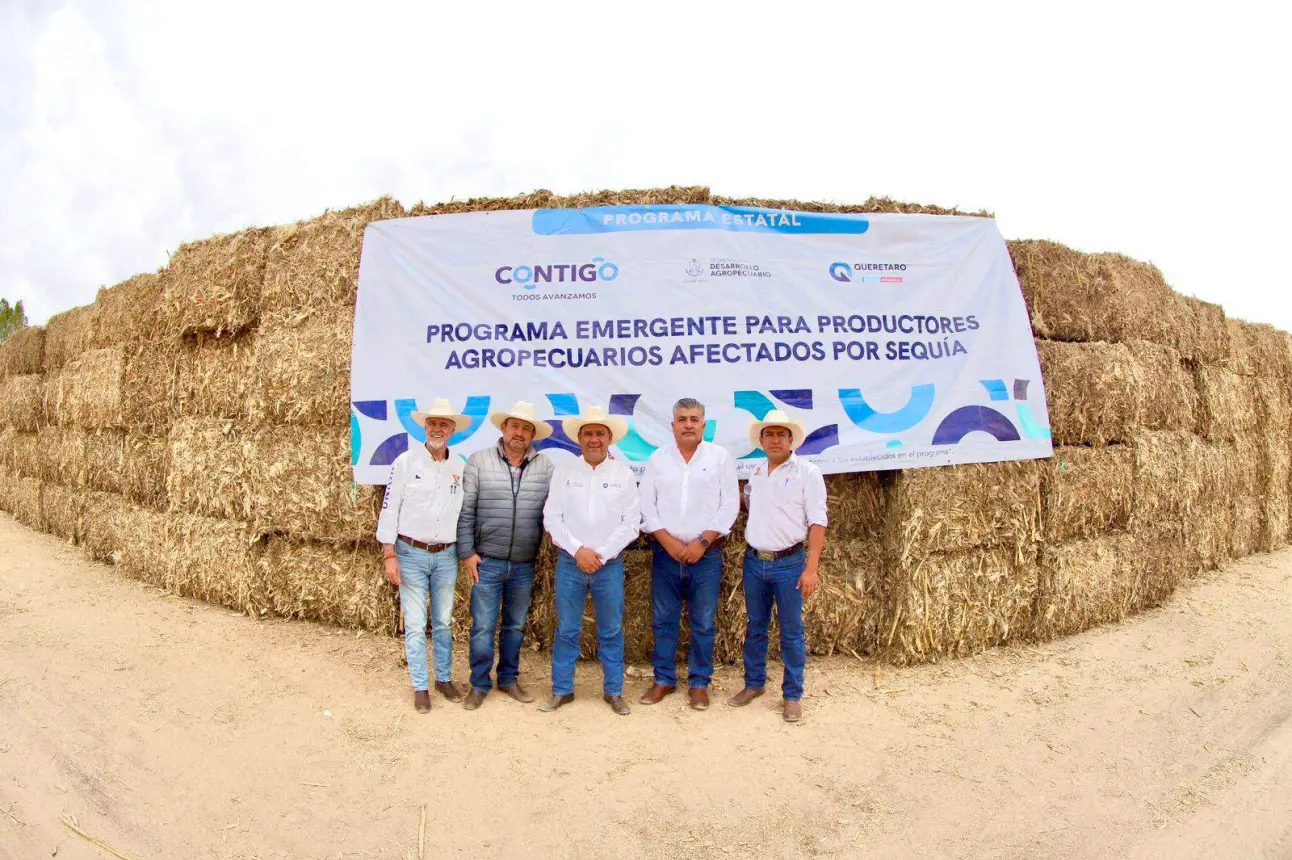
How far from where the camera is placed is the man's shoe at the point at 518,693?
189 inches

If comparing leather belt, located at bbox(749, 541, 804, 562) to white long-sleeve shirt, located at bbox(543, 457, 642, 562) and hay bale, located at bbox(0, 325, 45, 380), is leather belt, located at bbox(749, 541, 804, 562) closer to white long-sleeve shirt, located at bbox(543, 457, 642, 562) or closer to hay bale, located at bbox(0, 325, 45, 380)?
white long-sleeve shirt, located at bbox(543, 457, 642, 562)

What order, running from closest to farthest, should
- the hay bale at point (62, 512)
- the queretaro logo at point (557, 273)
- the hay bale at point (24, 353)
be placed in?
the queretaro logo at point (557, 273)
the hay bale at point (62, 512)
the hay bale at point (24, 353)

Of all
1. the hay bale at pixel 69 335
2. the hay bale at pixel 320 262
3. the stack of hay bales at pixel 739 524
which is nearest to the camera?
the stack of hay bales at pixel 739 524

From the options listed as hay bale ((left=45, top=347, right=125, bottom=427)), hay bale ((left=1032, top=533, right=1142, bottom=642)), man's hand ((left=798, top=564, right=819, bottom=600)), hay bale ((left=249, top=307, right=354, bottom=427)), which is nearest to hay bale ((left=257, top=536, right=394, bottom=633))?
hay bale ((left=249, top=307, right=354, bottom=427))

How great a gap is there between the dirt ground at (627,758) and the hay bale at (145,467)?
6.07 feet

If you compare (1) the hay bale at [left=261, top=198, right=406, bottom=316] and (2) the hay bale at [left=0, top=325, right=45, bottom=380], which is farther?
(2) the hay bale at [left=0, top=325, right=45, bottom=380]

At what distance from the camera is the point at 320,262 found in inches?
248

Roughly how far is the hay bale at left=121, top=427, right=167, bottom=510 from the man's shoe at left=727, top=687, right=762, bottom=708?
6.29 meters

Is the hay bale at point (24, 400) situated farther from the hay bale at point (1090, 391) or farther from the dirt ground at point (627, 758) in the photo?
the hay bale at point (1090, 391)

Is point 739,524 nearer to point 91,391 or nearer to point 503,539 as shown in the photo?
point 503,539

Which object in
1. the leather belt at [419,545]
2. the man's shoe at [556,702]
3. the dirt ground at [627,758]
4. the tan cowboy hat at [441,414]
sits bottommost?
the dirt ground at [627,758]

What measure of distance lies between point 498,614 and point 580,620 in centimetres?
60

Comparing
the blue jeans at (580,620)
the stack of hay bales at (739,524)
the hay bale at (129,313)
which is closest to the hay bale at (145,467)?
the stack of hay bales at (739,524)

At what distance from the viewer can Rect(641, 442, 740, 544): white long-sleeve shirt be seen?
4.76m
